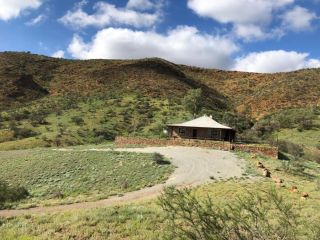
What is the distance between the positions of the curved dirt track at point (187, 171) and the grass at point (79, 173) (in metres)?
1.10

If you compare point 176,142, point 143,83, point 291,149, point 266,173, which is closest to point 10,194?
point 266,173

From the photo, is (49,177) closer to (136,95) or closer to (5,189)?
(5,189)

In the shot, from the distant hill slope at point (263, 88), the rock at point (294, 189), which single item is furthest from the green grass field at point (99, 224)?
the distant hill slope at point (263, 88)

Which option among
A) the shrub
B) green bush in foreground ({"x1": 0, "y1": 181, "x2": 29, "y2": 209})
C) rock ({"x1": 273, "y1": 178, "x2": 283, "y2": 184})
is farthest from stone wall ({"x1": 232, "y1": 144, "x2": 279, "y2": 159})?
the shrub

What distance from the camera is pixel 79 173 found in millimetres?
31359

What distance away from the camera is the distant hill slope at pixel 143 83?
8056 centimetres

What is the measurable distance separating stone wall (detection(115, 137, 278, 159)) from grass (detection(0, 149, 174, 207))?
7.23m

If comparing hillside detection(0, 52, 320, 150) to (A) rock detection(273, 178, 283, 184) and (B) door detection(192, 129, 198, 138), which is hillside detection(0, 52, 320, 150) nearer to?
(B) door detection(192, 129, 198, 138)

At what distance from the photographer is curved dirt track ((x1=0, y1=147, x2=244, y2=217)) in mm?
20547

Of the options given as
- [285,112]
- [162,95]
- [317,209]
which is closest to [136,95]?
[162,95]

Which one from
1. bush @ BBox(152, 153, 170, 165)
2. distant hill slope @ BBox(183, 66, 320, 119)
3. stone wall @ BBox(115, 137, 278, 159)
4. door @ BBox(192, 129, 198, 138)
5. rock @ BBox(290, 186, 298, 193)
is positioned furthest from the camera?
distant hill slope @ BBox(183, 66, 320, 119)

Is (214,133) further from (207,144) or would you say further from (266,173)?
(266,173)

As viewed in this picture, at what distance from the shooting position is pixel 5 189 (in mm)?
23266

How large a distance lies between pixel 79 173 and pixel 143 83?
56.4 meters
